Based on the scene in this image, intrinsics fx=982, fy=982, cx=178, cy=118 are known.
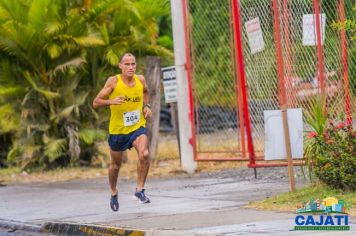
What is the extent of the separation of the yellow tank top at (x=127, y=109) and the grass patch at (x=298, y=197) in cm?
183

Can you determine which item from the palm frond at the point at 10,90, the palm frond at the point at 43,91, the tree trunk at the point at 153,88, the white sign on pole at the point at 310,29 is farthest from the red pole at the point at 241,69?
the palm frond at the point at 10,90

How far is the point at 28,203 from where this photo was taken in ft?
44.9

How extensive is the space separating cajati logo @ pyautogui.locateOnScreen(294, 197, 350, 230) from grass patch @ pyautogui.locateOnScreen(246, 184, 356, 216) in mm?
437

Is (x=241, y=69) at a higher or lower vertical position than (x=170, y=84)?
higher

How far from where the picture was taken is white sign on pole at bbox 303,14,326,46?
13.1 metres

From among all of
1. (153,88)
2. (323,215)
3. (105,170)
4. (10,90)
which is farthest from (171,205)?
(10,90)

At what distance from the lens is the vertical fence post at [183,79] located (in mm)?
15914

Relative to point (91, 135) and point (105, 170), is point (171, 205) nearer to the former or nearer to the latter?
point (105, 170)

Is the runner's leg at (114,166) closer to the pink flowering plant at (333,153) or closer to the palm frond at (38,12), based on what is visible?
the pink flowering plant at (333,153)

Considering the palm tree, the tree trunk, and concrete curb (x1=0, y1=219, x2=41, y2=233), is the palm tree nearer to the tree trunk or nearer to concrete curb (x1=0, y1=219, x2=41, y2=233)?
the tree trunk

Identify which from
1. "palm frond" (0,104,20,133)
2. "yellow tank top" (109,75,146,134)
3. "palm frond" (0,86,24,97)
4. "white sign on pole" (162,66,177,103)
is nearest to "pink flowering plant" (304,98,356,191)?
"yellow tank top" (109,75,146,134)

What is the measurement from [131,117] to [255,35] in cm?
284

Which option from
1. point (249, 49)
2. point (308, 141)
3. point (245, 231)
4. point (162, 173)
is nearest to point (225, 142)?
point (162, 173)

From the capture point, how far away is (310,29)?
13352mm
